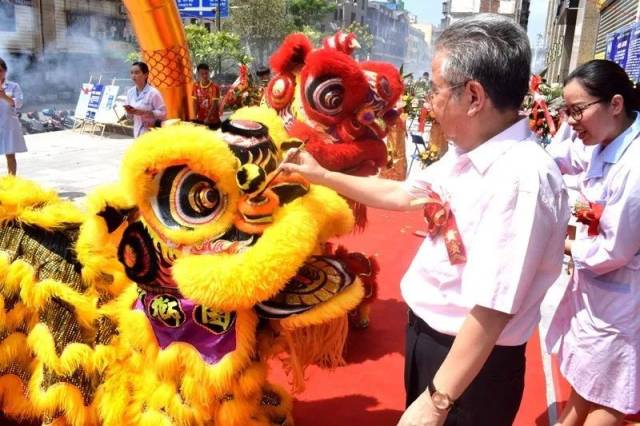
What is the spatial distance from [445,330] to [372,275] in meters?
1.84

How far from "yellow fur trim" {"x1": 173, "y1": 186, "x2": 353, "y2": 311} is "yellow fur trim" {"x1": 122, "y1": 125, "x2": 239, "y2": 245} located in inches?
3.4

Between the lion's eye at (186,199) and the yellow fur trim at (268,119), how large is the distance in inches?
12.2

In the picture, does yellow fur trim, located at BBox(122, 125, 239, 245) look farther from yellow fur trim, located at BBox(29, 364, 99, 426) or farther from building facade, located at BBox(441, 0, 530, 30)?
building facade, located at BBox(441, 0, 530, 30)

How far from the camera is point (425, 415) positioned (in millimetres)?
1146

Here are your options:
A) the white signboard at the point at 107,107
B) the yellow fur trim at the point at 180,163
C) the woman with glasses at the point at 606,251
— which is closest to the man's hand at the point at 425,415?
the yellow fur trim at the point at 180,163

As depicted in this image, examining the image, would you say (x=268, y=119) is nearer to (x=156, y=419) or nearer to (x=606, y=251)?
(x=156, y=419)

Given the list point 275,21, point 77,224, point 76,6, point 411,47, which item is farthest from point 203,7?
point 411,47

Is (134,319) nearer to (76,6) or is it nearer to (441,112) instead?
(441,112)

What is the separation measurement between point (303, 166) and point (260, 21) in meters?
32.6

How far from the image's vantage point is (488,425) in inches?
50.6

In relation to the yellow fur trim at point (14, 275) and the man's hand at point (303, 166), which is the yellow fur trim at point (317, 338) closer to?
the man's hand at point (303, 166)

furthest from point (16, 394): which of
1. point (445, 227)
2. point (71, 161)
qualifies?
point (71, 161)

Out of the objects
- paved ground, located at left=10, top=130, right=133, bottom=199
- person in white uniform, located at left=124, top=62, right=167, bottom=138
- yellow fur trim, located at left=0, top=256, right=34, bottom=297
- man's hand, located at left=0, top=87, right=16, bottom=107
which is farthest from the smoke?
yellow fur trim, located at left=0, top=256, right=34, bottom=297

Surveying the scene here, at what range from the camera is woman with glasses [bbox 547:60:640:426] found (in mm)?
1653
